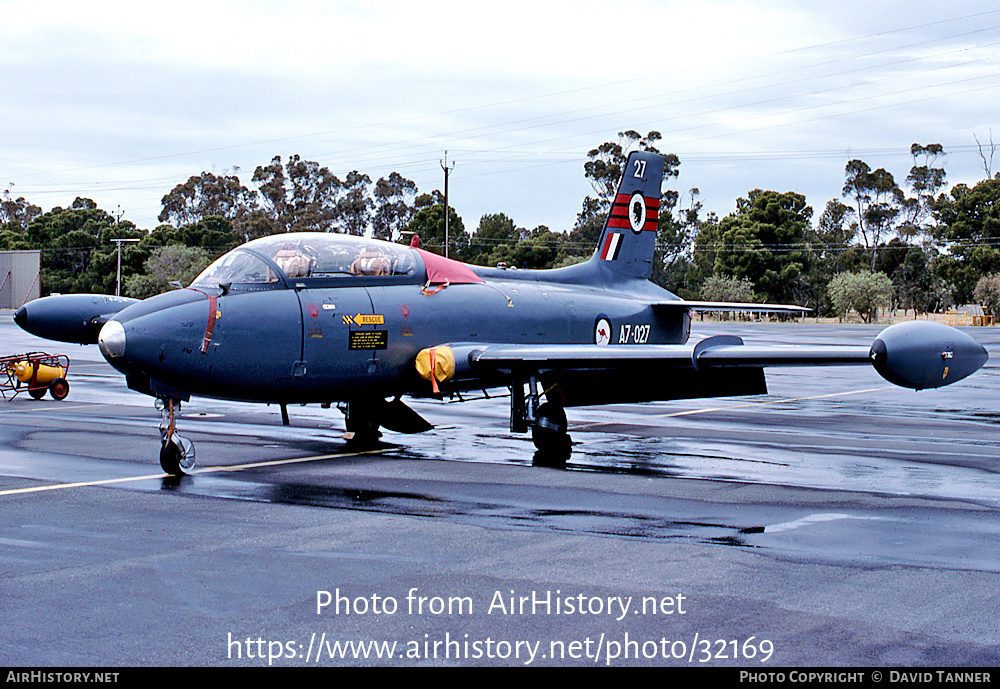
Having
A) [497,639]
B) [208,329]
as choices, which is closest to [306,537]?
[497,639]

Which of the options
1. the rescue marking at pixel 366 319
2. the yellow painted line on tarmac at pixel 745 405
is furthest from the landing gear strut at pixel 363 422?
the yellow painted line on tarmac at pixel 745 405

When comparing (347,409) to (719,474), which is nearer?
(719,474)

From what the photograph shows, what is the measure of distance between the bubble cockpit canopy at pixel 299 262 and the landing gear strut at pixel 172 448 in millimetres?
1495

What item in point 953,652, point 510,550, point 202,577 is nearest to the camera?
point 953,652

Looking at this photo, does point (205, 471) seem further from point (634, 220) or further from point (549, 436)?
point (634, 220)

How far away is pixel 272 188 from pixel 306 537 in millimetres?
102176

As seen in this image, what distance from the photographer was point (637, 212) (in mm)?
19125

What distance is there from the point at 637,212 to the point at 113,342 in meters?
10.9

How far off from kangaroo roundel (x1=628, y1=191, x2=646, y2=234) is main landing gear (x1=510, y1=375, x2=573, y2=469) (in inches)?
239

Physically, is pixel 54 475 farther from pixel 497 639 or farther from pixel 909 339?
pixel 909 339

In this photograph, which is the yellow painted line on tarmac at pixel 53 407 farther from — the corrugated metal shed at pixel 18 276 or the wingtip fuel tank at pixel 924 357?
the corrugated metal shed at pixel 18 276

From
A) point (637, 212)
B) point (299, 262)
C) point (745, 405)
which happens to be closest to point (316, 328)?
point (299, 262)

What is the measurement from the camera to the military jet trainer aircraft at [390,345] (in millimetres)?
11195

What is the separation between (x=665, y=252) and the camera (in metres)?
122
